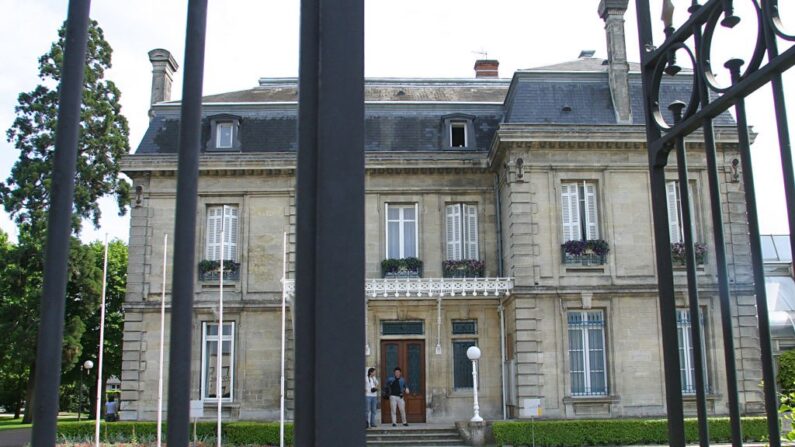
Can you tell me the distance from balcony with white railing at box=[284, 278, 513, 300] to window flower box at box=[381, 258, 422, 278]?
3.36 feet

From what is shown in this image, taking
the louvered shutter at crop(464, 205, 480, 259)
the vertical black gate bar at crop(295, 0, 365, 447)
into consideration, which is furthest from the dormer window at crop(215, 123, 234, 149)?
the vertical black gate bar at crop(295, 0, 365, 447)

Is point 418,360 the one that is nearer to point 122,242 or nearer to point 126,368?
point 126,368

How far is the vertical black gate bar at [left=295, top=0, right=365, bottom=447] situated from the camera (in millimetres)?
1779

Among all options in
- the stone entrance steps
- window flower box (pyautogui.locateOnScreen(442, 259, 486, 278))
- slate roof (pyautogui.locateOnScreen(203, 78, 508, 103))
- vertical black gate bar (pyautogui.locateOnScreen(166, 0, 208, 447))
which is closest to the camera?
vertical black gate bar (pyautogui.locateOnScreen(166, 0, 208, 447))

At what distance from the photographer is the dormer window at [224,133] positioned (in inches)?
968

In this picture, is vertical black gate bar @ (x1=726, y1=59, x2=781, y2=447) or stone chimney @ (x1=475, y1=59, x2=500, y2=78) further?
stone chimney @ (x1=475, y1=59, x2=500, y2=78)

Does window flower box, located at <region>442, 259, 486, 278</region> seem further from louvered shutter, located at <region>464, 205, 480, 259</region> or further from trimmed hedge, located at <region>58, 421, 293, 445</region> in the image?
trimmed hedge, located at <region>58, 421, 293, 445</region>

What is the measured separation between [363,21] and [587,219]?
20.8 metres

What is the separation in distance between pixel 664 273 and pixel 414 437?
59.7ft

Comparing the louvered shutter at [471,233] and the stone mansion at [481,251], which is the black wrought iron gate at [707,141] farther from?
the louvered shutter at [471,233]

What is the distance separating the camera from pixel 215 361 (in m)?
23.3

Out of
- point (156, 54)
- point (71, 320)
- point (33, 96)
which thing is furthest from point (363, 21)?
point (71, 320)

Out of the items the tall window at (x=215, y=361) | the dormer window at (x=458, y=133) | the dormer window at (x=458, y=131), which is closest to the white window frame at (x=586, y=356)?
the dormer window at (x=458, y=131)

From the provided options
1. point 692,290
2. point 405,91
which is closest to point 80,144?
point 405,91
